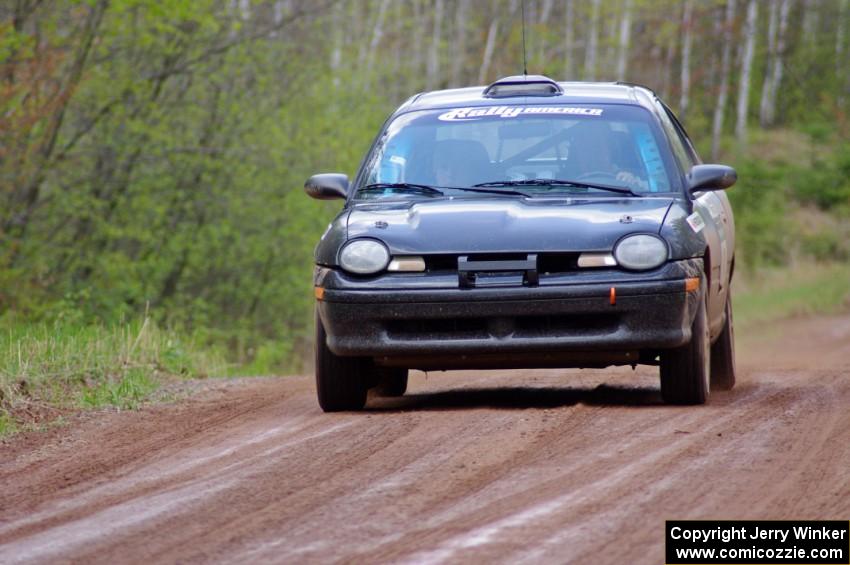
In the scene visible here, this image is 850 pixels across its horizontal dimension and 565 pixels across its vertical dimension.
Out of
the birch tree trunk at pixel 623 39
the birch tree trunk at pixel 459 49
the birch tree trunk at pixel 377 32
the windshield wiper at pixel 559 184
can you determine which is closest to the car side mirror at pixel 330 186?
the windshield wiper at pixel 559 184

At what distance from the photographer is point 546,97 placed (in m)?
8.49

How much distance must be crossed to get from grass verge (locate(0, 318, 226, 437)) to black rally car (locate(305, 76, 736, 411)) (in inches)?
60.8

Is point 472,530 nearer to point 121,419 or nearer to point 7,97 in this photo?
point 121,419

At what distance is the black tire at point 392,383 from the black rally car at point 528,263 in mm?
359

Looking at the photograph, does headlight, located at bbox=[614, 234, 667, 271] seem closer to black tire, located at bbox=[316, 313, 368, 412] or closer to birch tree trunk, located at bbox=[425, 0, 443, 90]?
black tire, located at bbox=[316, 313, 368, 412]

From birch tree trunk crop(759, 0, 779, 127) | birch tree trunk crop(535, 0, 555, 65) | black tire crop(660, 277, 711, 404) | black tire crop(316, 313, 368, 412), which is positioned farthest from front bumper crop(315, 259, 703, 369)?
birch tree trunk crop(759, 0, 779, 127)

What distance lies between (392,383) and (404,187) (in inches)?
51.4

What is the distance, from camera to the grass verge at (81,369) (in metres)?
7.89

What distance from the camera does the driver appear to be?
25.6ft

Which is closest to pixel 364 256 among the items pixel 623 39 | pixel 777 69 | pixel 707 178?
pixel 707 178

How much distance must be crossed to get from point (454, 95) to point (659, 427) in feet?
9.86

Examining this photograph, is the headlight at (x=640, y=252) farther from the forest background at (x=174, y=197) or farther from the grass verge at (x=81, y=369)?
the forest background at (x=174, y=197)

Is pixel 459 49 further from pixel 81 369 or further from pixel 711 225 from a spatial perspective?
pixel 711 225

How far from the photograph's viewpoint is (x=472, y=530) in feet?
14.6
